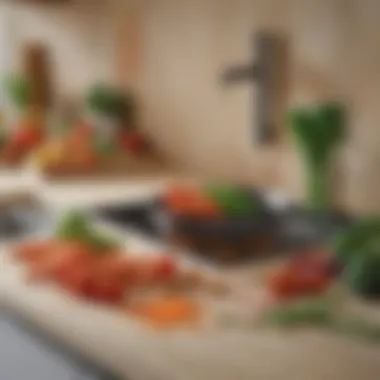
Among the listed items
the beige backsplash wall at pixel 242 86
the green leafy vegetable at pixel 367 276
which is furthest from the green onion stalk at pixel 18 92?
the green leafy vegetable at pixel 367 276

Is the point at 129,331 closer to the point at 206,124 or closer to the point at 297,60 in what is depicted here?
the point at 297,60

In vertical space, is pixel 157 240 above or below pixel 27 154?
below

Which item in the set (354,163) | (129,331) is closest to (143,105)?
(354,163)

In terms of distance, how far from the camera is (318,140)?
1586 mm

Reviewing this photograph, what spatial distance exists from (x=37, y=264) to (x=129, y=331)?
0.88ft

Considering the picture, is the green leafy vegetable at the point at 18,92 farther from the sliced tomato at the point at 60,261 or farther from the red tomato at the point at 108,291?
the red tomato at the point at 108,291

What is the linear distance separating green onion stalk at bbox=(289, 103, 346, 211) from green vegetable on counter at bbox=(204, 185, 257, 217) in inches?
4.4

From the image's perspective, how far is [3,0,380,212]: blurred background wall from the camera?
161 centimetres

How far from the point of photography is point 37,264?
4.33ft

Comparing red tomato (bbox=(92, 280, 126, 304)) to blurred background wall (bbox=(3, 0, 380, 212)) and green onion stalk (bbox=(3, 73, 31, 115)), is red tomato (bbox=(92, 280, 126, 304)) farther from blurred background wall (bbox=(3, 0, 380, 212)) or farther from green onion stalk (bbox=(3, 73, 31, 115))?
green onion stalk (bbox=(3, 73, 31, 115))

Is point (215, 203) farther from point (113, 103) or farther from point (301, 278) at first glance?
point (113, 103)

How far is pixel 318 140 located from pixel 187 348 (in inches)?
24.6

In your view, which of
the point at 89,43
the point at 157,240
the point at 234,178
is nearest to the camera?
the point at 157,240

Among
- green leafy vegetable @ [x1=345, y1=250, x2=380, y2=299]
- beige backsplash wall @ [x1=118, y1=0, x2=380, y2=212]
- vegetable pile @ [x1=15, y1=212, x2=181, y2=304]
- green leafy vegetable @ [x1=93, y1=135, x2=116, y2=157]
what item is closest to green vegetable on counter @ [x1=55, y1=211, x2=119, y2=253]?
vegetable pile @ [x1=15, y1=212, x2=181, y2=304]
